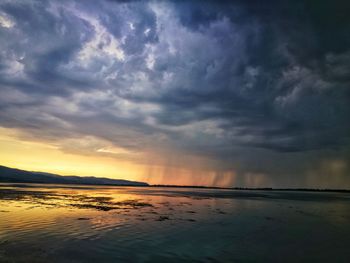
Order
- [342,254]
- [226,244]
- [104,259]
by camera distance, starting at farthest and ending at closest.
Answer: [226,244]
[342,254]
[104,259]

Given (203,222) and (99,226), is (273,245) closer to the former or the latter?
(203,222)

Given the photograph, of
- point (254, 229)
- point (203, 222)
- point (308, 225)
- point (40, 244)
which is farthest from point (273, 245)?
point (40, 244)

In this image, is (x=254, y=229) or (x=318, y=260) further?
(x=254, y=229)

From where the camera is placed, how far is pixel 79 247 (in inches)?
736

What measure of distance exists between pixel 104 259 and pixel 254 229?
1736cm

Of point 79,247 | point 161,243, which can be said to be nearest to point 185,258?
point 161,243

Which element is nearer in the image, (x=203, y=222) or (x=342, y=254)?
(x=342, y=254)

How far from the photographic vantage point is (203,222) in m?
33.0

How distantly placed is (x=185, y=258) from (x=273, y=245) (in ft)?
26.7

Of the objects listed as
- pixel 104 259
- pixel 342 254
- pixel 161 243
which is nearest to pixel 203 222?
pixel 161 243

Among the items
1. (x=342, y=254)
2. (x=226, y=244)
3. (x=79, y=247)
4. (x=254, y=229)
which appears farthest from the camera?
(x=254, y=229)

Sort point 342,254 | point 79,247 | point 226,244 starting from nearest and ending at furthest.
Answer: point 79,247 → point 342,254 → point 226,244

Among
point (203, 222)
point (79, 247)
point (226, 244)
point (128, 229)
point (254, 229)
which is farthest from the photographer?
point (203, 222)

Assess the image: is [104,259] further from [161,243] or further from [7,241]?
[7,241]
